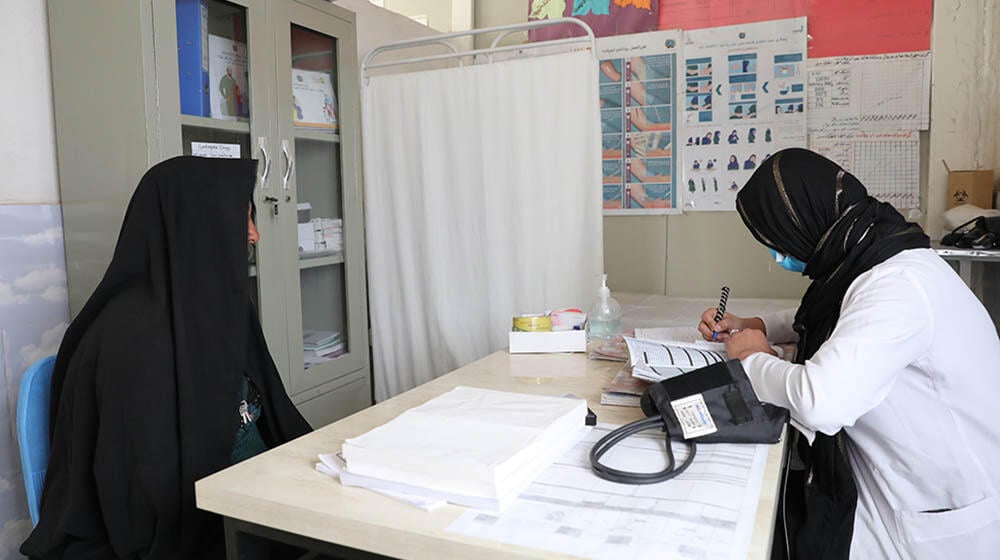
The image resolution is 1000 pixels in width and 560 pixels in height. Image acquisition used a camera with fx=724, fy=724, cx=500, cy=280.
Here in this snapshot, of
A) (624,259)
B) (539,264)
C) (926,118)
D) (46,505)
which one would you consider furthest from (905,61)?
(46,505)

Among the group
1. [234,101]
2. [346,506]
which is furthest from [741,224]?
[346,506]

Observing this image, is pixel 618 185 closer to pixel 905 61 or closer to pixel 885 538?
pixel 905 61

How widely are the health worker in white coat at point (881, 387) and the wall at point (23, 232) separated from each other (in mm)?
1824

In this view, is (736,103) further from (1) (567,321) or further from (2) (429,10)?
(1) (567,321)

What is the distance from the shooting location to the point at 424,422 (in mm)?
1143

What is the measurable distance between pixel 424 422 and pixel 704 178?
2996 millimetres

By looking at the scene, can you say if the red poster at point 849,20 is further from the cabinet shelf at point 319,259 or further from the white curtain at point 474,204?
the cabinet shelf at point 319,259

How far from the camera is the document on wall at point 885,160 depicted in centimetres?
341

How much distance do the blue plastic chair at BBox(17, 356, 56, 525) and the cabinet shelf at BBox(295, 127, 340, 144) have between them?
1.27 metres

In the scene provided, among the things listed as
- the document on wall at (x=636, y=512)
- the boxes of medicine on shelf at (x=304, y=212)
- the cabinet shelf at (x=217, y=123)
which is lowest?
the document on wall at (x=636, y=512)

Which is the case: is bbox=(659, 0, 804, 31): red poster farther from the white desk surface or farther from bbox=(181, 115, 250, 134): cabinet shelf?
the white desk surface

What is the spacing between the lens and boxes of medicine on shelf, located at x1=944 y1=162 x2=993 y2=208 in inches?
123

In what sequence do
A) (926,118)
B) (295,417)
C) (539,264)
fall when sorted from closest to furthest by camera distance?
(295,417), (539,264), (926,118)

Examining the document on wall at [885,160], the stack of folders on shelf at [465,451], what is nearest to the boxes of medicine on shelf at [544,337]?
the stack of folders on shelf at [465,451]
